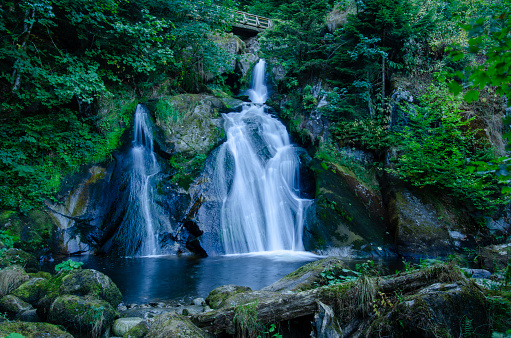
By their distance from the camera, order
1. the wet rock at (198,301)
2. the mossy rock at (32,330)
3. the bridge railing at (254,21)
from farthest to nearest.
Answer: the bridge railing at (254,21) → the wet rock at (198,301) → the mossy rock at (32,330)

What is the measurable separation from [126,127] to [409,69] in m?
12.8

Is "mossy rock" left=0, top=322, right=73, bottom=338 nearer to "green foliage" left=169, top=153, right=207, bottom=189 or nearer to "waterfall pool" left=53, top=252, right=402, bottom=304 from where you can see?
"waterfall pool" left=53, top=252, right=402, bottom=304

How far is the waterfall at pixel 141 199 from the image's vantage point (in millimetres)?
9180

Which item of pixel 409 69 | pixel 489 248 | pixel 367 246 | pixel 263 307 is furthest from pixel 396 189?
pixel 263 307

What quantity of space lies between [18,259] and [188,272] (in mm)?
3614

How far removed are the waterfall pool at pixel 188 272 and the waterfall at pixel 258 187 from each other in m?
0.82

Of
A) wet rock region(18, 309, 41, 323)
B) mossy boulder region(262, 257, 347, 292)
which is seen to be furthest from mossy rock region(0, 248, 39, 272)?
mossy boulder region(262, 257, 347, 292)

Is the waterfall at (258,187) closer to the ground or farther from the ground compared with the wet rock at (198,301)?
farther from the ground

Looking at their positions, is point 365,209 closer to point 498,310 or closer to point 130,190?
point 498,310

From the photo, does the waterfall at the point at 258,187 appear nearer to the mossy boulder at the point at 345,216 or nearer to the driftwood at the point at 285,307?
the mossy boulder at the point at 345,216

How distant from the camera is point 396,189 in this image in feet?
34.2

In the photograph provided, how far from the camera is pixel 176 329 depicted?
8.51ft

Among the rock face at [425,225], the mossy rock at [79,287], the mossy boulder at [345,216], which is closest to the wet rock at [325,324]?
the mossy rock at [79,287]

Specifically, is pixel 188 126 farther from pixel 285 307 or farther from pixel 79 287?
pixel 285 307
